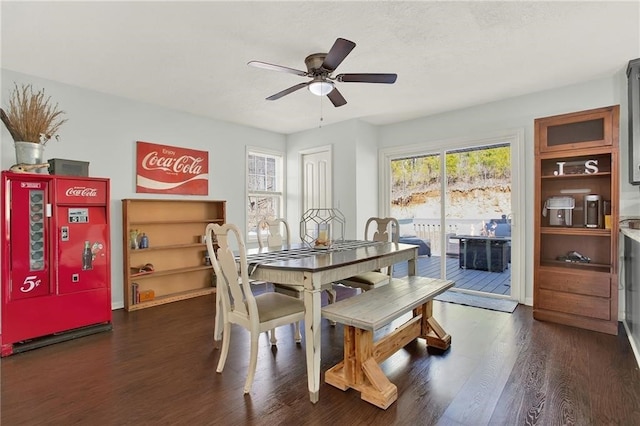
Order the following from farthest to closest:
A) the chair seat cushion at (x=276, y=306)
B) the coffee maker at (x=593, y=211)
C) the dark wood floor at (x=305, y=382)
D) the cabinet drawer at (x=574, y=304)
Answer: the coffee maker at (x=593, y=211), the cabinet drawer at (x=574, y=304), the chair seat cushion at (x=276, y=306), the dark wood floor at (x=305, y=382)

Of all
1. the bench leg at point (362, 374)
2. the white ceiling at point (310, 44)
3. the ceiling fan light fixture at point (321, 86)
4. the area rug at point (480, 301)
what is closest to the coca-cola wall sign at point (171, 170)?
the white ceiling at point (310, 44)

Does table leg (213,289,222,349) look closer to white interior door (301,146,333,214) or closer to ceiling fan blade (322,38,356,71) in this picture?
ceiling fan blade (322,38,356,71)

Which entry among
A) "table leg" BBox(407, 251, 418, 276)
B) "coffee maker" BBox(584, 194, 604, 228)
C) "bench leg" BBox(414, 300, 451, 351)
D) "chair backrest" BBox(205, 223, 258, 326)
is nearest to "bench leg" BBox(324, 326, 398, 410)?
"chair backrest" BBox(205, 223, 258, 326)

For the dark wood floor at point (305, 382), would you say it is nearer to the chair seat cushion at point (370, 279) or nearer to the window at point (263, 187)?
the chair seat cushion at point (370, 279)

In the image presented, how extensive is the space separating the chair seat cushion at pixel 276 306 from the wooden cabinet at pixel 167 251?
2307 millimetres

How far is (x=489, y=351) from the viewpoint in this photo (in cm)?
265

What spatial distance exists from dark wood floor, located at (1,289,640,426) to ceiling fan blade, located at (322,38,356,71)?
228cm

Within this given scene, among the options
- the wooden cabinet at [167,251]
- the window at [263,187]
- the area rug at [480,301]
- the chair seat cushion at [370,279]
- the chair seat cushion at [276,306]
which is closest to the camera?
the chair seat cushion at [276,306]

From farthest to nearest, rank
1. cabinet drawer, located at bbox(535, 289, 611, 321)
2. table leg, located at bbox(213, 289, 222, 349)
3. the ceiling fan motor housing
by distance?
cabinet drawer, located at bbox(535, 289, 611, 321)
table leg, located at bbox(213, 289, 222, 349)
the ceiling fan motor housing

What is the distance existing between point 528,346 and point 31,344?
14.1 ft

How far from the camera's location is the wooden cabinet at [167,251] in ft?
12.9

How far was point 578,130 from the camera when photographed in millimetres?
3387

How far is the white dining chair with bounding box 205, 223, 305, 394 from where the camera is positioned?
2082mm

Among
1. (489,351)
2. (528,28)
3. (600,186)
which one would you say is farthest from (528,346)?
(528,28)
